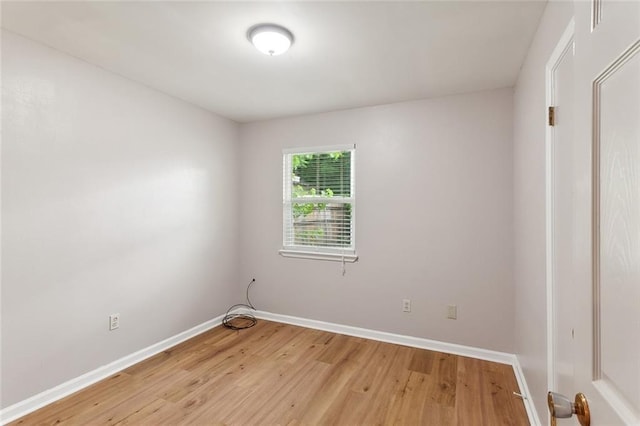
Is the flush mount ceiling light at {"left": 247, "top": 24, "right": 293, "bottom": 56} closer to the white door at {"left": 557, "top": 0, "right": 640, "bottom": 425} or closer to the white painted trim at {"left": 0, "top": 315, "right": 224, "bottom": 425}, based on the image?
the white door at {"left": 557, "top": 0, "right": 640, "bottom": 425}

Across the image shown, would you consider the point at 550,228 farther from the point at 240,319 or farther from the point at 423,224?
the point at 240,319

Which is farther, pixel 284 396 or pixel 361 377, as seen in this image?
pixel 361 377

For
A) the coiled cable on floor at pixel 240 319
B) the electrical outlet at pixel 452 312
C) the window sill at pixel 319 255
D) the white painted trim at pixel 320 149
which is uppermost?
the white painted trim at pixel 320 149

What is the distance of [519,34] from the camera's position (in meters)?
1.90

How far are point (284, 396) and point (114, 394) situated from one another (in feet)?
4.03

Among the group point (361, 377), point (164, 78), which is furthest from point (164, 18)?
point (361, 377)

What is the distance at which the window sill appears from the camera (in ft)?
10.8

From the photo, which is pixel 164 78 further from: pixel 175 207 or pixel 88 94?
pixel 175 207

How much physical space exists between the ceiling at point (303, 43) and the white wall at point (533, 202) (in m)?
0.20

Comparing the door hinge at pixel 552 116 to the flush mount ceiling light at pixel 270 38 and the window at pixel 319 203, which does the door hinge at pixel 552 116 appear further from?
the window at pixel 319 203

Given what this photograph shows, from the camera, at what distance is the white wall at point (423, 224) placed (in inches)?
107

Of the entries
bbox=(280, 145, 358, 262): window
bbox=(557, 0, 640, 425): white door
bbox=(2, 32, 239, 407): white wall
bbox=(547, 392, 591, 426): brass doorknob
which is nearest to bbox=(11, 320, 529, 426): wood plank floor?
bbox=(2, 32, 239, 407): white wall

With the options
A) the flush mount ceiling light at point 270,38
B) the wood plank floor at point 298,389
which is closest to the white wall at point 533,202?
the wood plank floor at point 298,389

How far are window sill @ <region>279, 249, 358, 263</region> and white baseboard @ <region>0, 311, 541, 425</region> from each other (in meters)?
0.72
